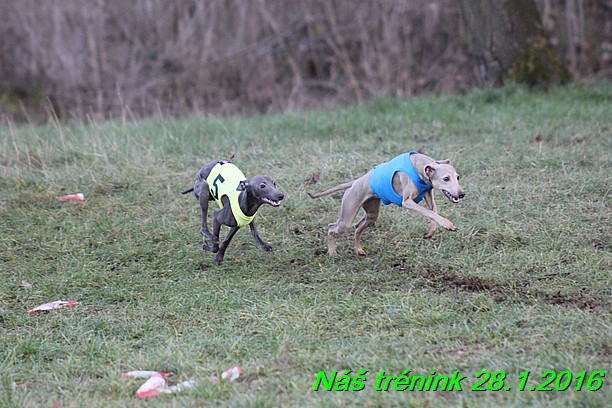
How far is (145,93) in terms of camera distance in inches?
628

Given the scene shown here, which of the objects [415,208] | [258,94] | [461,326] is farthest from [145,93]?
[461,326]

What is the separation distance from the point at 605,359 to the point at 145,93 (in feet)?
42.8

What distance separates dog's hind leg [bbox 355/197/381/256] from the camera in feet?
20.8

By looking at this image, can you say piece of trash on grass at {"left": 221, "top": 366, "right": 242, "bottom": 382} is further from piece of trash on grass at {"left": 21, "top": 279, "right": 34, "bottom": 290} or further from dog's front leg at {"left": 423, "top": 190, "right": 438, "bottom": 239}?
piece of trash on grass at {"left": 21, "top": 279, "right": 34, "bottom": 290}

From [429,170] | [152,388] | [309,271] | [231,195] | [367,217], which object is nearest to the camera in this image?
[152,388]

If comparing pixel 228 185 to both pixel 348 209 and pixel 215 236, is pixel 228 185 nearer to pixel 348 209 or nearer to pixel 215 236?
pixel 215 236

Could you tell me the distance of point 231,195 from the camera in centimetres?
597

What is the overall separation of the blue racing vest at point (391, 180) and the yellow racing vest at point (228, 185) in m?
0.99

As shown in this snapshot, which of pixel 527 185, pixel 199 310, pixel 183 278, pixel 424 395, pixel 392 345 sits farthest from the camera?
pixel 527 185

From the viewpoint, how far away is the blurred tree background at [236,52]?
1502 cm

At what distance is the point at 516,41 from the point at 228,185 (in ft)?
23.8

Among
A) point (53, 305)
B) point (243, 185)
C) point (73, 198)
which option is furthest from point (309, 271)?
point (73, 198)

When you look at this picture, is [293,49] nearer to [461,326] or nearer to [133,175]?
[133,175]

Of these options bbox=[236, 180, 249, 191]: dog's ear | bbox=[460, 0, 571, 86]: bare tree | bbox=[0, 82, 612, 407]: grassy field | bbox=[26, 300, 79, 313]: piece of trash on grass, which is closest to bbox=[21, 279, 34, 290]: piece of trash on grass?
bbox=[0, 82, 612, 407]: grassy field
